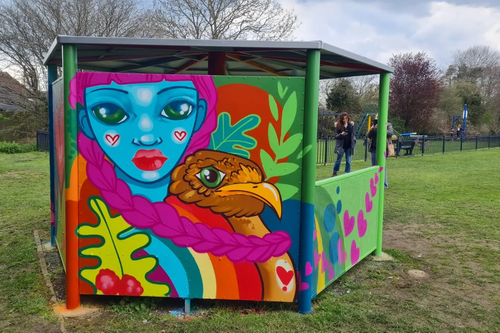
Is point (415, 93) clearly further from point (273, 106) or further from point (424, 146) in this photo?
point (273, 106)

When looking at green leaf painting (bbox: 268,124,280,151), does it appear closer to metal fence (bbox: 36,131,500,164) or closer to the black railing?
metal fence (bbox: 36,131,500,164)

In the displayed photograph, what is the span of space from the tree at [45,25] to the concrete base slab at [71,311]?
23078 millimetres

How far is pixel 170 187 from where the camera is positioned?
12.6ft

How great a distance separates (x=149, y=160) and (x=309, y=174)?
1432mm

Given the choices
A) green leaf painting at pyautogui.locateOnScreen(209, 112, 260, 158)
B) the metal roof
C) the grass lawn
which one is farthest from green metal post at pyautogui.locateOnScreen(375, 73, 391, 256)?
green leaf painting at pyautogui.locateOnScreen(209, 112, 260, 158)

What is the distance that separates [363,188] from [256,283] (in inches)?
75.5

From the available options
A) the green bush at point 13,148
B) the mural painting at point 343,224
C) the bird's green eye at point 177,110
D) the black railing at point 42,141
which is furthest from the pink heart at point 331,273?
the green bush at point 13,148

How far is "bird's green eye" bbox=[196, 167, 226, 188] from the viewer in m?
3.80

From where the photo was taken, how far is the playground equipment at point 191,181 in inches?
147

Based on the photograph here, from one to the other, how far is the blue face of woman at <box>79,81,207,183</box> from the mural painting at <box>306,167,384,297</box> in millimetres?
1381

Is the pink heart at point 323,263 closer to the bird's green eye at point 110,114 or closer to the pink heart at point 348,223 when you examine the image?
the pink heart at point 348,223

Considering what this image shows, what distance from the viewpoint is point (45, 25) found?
931 inches

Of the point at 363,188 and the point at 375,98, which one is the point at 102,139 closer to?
the point at 363,188

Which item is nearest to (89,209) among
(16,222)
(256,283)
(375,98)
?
(256,283)
